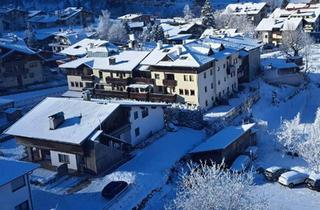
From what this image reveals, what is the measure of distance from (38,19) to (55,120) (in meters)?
81.3

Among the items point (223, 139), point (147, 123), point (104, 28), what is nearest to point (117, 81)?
point (147, 123)

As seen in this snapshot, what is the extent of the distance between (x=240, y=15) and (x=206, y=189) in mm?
85521

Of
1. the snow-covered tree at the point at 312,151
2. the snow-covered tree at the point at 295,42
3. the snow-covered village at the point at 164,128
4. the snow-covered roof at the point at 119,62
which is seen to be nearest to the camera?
the snow-covered village at the point at 164,128

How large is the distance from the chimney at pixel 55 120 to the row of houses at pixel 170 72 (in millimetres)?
16001

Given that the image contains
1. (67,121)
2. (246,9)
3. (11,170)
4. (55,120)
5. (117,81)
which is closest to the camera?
(11,170)

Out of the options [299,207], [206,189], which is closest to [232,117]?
[299,207]

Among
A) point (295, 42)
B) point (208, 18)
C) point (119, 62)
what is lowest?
point (295, 42)

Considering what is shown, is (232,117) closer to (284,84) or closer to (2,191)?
(284,84)

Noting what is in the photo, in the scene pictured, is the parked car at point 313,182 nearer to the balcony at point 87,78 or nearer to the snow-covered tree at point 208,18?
the balcony at point 87,78

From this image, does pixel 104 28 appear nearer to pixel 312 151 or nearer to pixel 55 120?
pixel 55 120

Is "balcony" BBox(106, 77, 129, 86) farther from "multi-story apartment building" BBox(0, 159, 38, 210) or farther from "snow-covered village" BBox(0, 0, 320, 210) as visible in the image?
"multi-story apartment building" BBox(0, 159, 38, 210)

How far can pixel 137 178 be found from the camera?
32938 mm

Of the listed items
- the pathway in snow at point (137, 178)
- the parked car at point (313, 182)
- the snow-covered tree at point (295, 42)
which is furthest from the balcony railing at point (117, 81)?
the snow-covered tree at point (295, 42)

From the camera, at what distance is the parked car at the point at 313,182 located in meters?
32.1
